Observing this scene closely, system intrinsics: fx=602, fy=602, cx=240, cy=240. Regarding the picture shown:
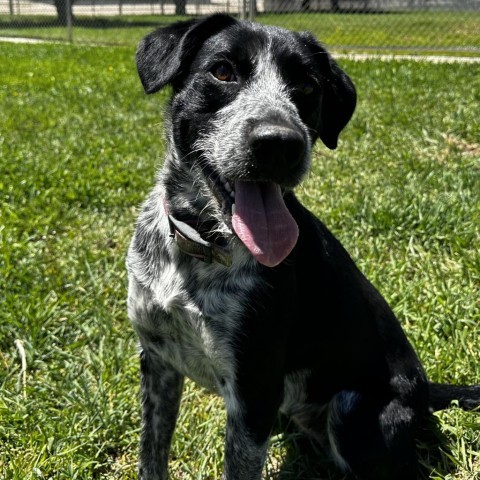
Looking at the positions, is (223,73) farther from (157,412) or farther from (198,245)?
(157,412)

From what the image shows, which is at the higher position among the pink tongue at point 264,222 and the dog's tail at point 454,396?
the pink tongue at point 264,222

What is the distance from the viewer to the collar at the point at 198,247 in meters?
2.26

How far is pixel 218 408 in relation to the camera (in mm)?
3025

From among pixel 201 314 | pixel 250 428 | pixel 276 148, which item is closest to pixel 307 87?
pixel 276 148

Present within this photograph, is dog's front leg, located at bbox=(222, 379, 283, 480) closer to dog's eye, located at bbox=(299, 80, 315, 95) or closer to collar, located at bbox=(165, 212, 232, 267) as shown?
collar, located at bbox=(165, 212, 232, 267)

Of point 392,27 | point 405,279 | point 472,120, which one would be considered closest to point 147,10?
point 392,27

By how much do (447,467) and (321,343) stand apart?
Result: 0.79 meters

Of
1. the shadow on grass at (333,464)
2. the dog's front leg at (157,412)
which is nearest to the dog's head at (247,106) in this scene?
the dog's front leg at (157,412)

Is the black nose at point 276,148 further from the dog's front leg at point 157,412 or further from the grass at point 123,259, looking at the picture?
the grass at point 123,259

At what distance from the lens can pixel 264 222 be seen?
2.13 m

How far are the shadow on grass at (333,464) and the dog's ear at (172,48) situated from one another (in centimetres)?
177

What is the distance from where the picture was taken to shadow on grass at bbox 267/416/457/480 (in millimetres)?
2639

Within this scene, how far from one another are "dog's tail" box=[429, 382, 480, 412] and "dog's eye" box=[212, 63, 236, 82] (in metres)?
1.69

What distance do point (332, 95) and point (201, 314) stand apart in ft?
3.70
